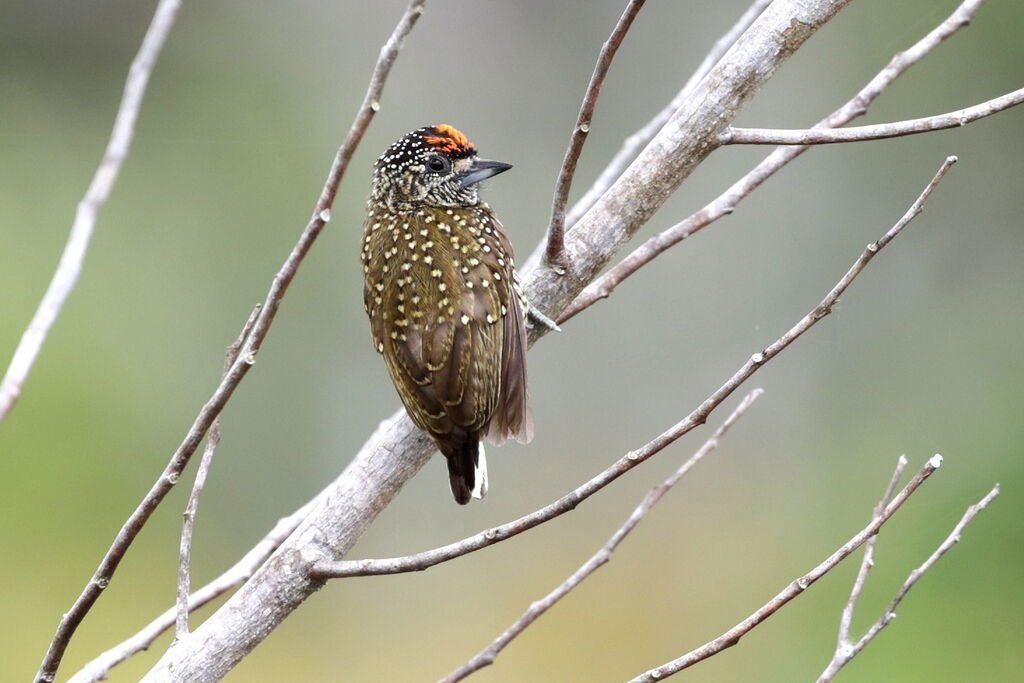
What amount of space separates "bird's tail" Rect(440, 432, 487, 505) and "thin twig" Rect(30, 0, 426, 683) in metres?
0.92

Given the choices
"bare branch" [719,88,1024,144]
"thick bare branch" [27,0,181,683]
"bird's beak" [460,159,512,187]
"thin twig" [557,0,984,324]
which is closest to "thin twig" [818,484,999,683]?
"bare branch" [719,88,1024,144]

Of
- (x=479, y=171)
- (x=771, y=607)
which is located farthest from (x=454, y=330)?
(x=771, y=607)

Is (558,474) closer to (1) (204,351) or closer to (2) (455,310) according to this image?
(1) (204,351)

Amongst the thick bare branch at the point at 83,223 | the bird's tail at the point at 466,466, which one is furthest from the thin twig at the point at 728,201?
the thick bare branch at the point at 83,223

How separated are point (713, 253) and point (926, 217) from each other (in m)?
1.41

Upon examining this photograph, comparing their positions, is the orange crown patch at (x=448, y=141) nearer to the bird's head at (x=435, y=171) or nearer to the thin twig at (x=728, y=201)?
the bird's head at (x=435, y=171)

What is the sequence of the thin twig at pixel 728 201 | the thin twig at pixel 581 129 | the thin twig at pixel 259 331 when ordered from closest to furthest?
the thin twig at pixel 259 331 < the thin twig at pixel 581 129 < the thin twig at pixel 728 201

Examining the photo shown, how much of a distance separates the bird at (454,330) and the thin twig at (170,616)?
0.36 m

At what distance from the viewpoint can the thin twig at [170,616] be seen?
199 cm

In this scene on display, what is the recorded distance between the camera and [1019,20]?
→ 6.70 meters

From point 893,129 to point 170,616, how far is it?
170 centimetres

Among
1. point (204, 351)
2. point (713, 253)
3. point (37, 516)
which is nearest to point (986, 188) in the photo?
point (713, 253)

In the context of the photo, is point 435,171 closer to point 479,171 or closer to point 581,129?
point 479,171

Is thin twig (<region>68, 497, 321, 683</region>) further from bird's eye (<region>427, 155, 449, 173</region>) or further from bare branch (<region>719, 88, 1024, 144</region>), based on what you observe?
bare branch (<region>719, 88, 1024, 144</region>)
